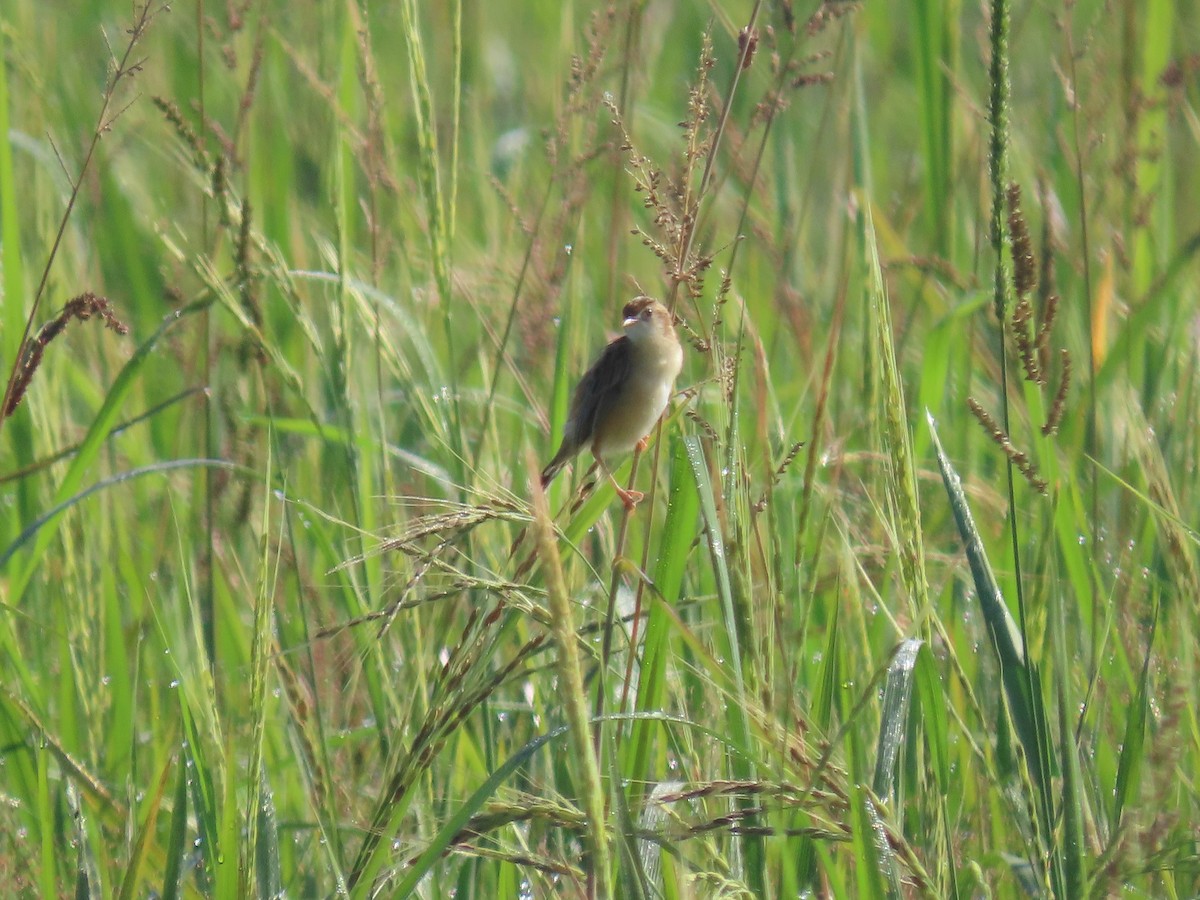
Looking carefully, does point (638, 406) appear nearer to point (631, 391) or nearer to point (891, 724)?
point (631, 391)

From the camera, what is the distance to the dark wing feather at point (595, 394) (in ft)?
11.0

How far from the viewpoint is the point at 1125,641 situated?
7.86ft

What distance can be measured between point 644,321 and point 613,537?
0.87 meters

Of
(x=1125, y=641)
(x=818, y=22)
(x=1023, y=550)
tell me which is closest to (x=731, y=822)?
(x=1125, y=641)

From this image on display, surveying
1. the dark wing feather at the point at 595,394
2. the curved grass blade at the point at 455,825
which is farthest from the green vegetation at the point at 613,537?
the dark wing feather at the point at 595,394

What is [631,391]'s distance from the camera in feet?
11.0

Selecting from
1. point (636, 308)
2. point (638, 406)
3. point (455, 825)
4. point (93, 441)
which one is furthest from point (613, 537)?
point (455, 825)

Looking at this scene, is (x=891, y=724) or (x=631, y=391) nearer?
(x=891, y=724)

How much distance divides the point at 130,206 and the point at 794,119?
273cm

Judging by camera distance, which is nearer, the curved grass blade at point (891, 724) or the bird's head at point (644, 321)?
the curved grass blade at point (891, 724)

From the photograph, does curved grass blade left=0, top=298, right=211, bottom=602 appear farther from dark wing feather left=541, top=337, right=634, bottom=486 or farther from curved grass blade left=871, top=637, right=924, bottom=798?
curved grass blade left=871, top=637, right=924, bottom=798

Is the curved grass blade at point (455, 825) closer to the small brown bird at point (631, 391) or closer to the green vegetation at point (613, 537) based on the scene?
the green vegetation at point (613, 537)

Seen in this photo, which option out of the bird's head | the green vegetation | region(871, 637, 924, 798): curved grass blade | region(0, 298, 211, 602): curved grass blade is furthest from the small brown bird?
region(871, 637, 924, 798): curved grass blade

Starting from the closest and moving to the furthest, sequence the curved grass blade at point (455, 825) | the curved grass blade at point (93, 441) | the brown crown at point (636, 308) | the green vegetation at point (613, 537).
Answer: the curved grass blade at point (455, 825)
the green vegetation at point (613, 537)
the curved grass blade at point (93, 441)
the brown crown at point (636, 308)
